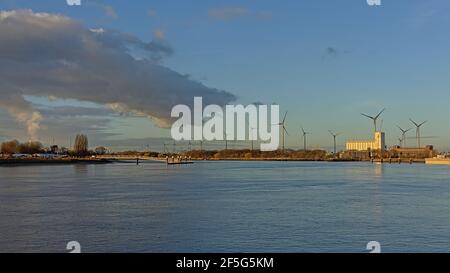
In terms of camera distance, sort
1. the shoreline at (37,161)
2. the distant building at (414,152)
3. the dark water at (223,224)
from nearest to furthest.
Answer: the dark water at (223,224), the shoreline at (37,161), the distant building at (414,152)

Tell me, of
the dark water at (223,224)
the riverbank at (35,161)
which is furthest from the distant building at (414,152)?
the dark water at (223,224)

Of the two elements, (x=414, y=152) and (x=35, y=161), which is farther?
(x=414, y=152)

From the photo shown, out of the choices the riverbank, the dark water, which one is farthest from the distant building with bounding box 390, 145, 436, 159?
the dark water

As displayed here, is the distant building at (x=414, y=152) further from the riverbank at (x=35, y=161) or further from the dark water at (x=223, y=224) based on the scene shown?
the dark water at (x=223, y=224)

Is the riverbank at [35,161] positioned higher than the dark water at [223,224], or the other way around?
the riverbank at [35,161]

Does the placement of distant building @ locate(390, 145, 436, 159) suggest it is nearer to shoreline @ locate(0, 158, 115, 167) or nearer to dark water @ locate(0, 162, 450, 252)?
shoreline @ locate(0, 158, 115, 167)

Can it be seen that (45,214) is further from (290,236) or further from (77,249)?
(290,236)

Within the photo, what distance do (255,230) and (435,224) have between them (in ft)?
22.4

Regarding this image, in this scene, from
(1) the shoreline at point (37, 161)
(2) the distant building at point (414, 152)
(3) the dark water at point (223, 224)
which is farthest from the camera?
(2) the distant building at point (414, 152)

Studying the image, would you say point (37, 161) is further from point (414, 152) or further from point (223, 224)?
point (414, 152)

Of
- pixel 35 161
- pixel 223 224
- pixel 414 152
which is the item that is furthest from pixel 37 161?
pixel 414 152

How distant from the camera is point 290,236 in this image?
1559cm

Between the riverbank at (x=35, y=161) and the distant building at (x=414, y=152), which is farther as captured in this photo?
the distant building at (x=414, y=152)

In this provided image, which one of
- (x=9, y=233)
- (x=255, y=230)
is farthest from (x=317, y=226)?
(x=9, y=233)
